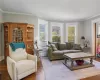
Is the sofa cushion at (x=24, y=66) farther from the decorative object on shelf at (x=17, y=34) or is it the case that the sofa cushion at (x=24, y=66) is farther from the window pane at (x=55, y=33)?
the window pane at (x=55, y=33)

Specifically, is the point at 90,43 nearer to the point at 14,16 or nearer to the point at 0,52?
the point at 14,16

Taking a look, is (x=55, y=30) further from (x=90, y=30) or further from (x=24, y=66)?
(x=24, y=66)

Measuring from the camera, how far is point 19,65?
2.80 meters

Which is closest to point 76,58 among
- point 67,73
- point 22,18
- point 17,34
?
point 67,73

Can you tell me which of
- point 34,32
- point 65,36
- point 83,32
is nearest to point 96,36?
point 83,32

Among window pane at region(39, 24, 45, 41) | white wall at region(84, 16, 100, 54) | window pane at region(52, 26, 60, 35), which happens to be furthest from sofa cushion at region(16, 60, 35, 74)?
white wall at region(84, 16, 100, 54)

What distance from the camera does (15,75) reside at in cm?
260

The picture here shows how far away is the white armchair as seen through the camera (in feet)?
8.63

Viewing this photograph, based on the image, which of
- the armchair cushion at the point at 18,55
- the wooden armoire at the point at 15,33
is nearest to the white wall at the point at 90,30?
the wooden armoire at the point at 15,33

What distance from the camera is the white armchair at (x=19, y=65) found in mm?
2630

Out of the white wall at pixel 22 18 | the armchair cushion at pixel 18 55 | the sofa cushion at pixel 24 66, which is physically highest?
the white wall at pixel 22 18

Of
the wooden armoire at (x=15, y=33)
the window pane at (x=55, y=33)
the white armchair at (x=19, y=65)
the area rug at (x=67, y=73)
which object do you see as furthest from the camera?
the window pane at (x=55, y=33)

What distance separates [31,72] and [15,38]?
219 centimetres

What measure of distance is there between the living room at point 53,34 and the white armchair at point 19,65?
3 centimetres
